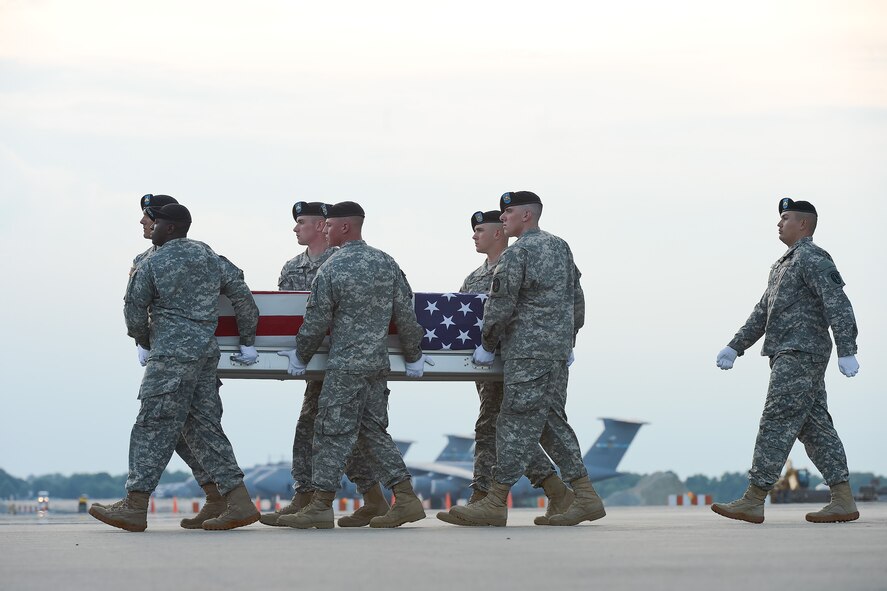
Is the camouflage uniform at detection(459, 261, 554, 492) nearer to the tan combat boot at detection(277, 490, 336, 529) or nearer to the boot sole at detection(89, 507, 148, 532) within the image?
the tan combat boot at detection(277, 490, 336, 529)

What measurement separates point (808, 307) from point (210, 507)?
4.14 metres

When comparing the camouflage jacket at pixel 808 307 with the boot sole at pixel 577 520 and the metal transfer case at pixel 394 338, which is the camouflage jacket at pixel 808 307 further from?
the metal transfer case at pixel 394 338

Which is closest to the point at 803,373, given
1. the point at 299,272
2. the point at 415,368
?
the point at 415,368

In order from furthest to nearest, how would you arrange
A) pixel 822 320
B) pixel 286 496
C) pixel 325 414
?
pixel 286 496
pixel 822 320
pixel 325 414

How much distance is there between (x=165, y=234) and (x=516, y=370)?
2370 mm

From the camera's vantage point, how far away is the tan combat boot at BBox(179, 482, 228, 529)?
27.8 feet

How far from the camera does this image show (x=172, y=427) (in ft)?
25.9

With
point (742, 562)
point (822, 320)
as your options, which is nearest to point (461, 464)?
point (822, 320)

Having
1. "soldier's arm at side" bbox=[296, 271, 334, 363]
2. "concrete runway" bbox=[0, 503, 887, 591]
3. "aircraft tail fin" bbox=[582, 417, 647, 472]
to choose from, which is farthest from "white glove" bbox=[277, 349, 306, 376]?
"aircraft tail fin" bbox=[582, 417, 647, 472]

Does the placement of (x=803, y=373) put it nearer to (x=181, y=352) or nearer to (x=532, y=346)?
(x=532, y=346)

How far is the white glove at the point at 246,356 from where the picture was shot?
323 inches

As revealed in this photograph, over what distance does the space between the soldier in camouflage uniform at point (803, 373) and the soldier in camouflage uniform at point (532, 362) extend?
1.03 meters

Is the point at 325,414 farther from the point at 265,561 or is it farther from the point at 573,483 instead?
the point at 265,561

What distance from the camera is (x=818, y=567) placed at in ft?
14.5
